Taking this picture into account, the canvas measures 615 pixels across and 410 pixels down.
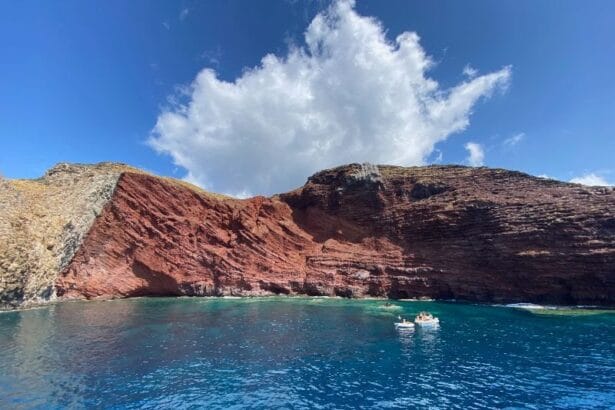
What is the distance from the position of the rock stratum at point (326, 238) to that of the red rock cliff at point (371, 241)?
0.21 meters

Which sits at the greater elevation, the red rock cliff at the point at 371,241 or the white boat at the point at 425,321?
the red rock cliff at the point at 371,241

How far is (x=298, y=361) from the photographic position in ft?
98.3

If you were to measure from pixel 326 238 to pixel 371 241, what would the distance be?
9481 millimetres

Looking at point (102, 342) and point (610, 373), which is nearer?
point (610, 373)

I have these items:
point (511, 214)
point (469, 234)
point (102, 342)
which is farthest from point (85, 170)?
point (511, 214)

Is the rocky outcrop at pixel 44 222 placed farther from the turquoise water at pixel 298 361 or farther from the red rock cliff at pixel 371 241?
the turquoise water at pixel 298 361

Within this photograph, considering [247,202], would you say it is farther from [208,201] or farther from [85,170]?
[85,170]

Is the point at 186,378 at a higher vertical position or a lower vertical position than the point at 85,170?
lower

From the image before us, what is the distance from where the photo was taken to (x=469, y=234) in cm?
7200

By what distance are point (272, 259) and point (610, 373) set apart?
56.6 meters

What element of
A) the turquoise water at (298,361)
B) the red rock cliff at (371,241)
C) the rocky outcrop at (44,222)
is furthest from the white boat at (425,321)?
the rocky outcrop at (44,222)

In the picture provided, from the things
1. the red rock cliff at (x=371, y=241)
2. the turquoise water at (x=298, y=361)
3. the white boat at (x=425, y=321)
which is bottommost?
the turquoise water at (x=298, y=361)

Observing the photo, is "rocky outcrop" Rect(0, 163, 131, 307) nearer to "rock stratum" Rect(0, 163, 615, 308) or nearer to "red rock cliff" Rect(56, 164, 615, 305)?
"rock stratum" Rect(0, 163, 615, 308)

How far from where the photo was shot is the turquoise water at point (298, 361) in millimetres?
22719
